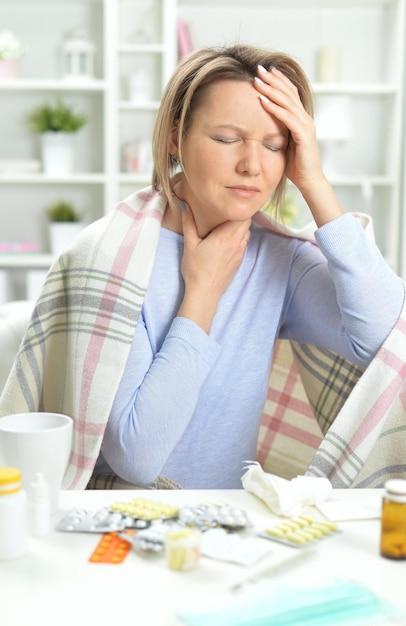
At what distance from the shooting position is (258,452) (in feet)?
6.10

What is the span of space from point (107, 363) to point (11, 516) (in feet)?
1.69

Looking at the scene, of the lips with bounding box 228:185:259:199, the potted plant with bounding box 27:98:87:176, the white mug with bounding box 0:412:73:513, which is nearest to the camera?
the white mug with bounding box 0:412:73:513

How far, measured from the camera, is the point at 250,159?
1.44 meters

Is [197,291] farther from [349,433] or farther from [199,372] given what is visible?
[349,433]

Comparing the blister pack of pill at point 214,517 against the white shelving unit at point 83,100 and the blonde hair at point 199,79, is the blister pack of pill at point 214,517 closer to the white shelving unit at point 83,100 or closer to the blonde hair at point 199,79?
the blonde hair at point 199,79

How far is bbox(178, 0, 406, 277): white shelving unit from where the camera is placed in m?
4.34

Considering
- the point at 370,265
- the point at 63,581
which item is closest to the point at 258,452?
the point at 370,265

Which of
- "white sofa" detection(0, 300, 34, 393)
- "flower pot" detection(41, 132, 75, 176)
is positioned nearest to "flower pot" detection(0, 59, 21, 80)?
"flower pot" detection(41, 132, 75, 176)

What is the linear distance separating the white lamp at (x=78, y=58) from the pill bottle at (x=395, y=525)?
369 centimetres

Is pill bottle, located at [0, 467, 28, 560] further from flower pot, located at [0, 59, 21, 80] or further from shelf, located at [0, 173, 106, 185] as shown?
flower pot, located at [0, 59, 21, 80]

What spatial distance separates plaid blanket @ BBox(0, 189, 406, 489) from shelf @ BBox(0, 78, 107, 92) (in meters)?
2.79

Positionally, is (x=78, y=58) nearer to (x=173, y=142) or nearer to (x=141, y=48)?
(x=141, y=48)

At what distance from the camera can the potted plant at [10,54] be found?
420 cm

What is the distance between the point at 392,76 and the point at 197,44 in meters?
0.98
